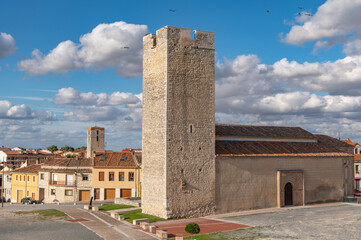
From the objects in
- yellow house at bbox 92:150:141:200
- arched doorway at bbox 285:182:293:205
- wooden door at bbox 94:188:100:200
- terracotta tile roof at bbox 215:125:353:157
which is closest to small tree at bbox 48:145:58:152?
wooden door at bbox 94:188:100:200

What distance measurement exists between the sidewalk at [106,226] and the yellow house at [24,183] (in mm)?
29731

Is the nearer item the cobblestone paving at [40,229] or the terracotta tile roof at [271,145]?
the cobblestone paving at [40,229]

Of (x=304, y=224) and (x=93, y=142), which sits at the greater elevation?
(x=93, y=142)

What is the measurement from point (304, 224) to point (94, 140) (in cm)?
5464

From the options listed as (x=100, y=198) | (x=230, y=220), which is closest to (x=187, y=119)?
(x=230, y=220)

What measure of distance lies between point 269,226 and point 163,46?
50.2 ft

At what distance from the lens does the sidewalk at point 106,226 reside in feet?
77.6

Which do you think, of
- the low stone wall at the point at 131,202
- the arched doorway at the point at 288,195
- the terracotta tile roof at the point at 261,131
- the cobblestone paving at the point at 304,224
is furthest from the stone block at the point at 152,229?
the arched doorway at the point at 288,195

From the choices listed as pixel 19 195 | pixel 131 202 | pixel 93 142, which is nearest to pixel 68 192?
pixel 19 195

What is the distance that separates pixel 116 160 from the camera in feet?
184

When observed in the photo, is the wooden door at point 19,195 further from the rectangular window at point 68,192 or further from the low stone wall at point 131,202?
the low stone wall at point 131,202

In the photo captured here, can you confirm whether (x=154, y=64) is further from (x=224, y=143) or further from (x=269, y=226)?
(x=269, y=226)

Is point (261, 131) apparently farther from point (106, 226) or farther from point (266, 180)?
point (106, 226)

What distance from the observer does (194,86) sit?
30.5 meters
